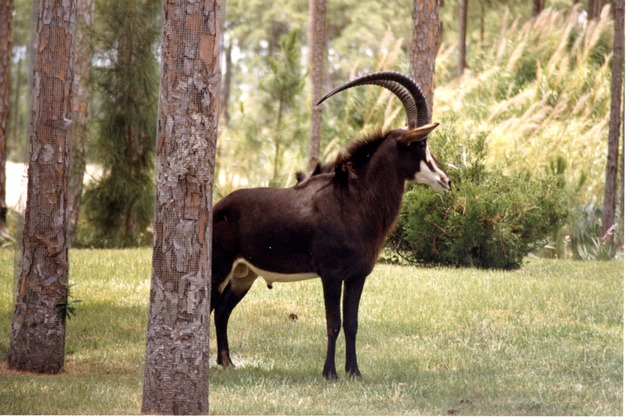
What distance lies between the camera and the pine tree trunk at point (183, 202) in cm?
437

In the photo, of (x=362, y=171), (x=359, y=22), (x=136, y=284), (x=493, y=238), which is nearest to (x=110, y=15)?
(x=136, y=284)

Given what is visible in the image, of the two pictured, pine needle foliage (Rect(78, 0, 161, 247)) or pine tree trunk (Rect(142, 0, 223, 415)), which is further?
pine needle foliage (Rect(78, 0, 161, 247))

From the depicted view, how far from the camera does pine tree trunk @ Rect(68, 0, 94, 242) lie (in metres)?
12.0

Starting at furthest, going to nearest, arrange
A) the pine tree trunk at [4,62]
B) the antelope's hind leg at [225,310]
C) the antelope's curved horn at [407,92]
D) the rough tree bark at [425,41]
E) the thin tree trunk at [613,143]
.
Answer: the pine tree trunk at [4,62] < the thin tree trunk at [613,143] < the rough tree bark at [425,41] < the antelope's hind leg at [225,310] < the antelope's curved horn at [407,92]

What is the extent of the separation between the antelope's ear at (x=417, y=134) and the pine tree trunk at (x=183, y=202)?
158 centimetres

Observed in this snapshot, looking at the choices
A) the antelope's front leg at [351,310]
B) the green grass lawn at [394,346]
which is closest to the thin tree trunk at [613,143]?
the green grass lawn at [394,346]

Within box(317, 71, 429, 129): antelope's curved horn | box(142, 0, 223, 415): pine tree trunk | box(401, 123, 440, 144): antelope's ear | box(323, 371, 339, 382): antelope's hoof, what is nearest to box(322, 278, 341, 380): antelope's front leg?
box(323, 371, 339, 382): antelope's hoof

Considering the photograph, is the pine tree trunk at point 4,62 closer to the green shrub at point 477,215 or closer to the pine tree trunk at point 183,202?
the green shrub at point 477,215

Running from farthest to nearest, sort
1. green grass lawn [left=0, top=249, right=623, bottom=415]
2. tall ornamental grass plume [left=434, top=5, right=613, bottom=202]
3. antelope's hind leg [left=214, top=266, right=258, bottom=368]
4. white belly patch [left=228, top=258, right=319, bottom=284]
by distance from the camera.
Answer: tall ornamental grass plume [left=434, top=5, right=613, bottom=202] → antelope's hind leg [left=214, top=266, right=258, bottom=368] → white belly patch [left=228, top=258, right=319, bottom=284] → green grass lawn [left=0, top=249, right=623, bottom=415]

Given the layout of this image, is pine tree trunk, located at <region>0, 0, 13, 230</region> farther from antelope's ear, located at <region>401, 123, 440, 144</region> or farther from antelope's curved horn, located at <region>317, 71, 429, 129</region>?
antelope's ear, located at <region>401, 123, 440, 144</region>

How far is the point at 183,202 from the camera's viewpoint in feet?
14.4

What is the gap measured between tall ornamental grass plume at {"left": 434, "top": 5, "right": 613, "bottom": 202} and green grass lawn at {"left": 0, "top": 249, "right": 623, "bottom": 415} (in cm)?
273

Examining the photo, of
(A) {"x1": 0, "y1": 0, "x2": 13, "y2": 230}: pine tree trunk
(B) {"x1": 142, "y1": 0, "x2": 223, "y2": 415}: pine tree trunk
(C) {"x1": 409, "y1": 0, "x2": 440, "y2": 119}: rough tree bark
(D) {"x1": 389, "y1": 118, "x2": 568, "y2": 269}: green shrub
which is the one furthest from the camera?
(A) {"x1": 0, "y1": 0, "x2": 13, "y2": 230}: pine tree trunk

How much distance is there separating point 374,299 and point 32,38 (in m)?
4.06
